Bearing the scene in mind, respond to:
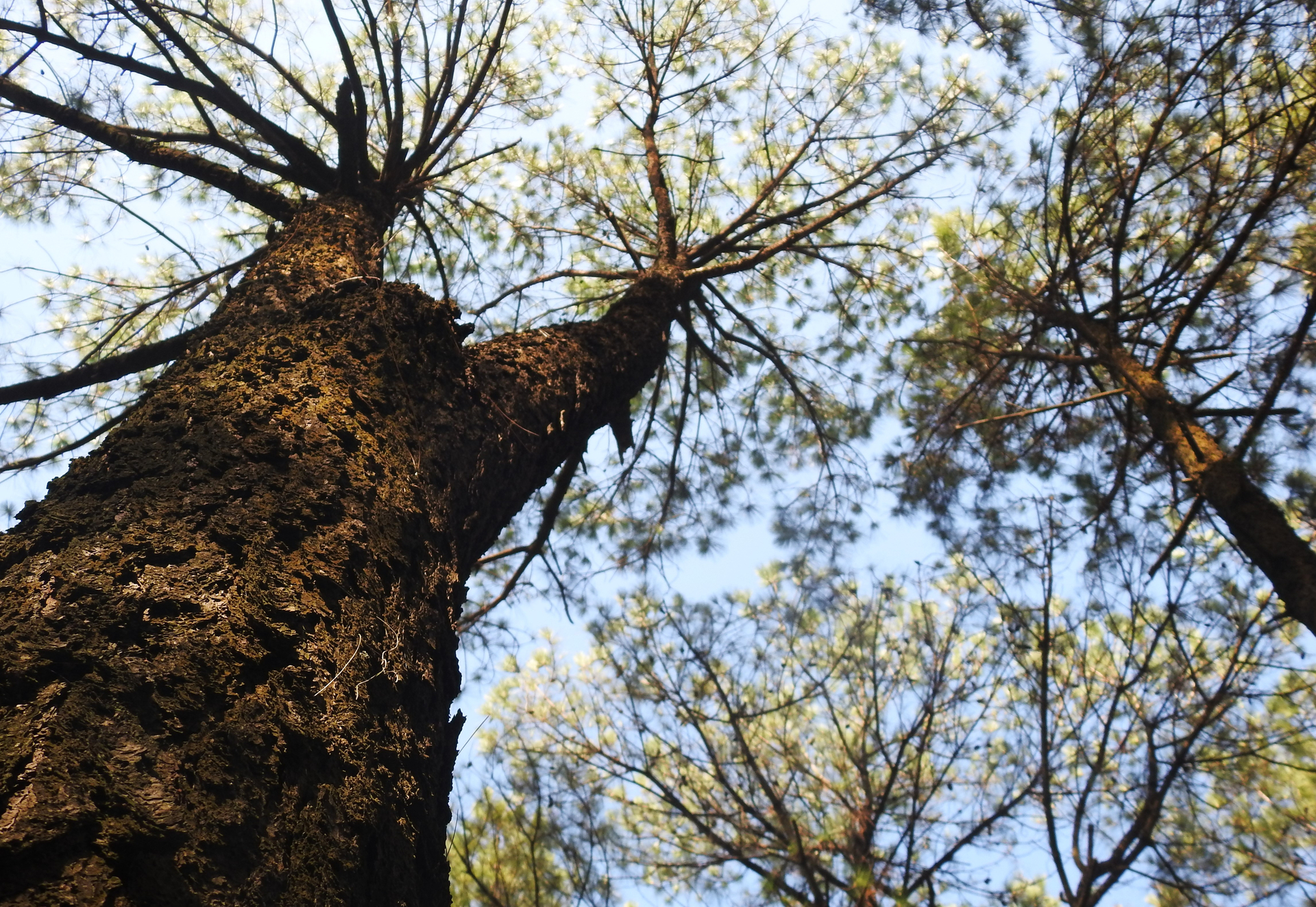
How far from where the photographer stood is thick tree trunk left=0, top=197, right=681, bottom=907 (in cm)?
81

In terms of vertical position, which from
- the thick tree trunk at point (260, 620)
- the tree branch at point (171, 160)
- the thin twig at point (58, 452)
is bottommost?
the thick tree trunk at point (260, 620)

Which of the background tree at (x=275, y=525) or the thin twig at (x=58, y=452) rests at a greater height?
the thin twig at (x=58, y=452)

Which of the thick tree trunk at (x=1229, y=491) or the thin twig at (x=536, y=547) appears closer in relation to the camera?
the thick tree trunk at (x=1229, y=491)

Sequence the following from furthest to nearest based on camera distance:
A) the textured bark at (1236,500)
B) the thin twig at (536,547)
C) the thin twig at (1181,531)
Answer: the thin twig at (536,547)
the thin twig at (1181,531)
the textured bark at (1236,500)

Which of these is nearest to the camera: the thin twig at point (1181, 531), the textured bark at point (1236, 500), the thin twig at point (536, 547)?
the textured bark at point (1236, 500)

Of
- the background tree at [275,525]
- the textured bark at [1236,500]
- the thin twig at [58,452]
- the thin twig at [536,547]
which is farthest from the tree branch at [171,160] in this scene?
the textured bark at [1236,500]

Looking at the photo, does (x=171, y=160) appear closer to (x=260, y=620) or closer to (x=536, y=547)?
(x=536, y=547)

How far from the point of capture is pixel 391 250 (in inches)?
170

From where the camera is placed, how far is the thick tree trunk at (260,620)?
31.7 inches

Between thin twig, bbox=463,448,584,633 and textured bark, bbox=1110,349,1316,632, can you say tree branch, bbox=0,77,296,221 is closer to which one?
thin twig, bbox=463,448,584,633

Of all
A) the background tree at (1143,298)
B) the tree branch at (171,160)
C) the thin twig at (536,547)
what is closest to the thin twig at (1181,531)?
the background tree at (1143,298)

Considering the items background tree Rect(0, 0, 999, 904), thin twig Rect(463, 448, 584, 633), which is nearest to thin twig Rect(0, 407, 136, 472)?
background tree Rect(0, 0, 999, 904)

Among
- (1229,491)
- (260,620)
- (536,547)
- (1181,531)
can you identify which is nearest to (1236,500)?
(1229,491)

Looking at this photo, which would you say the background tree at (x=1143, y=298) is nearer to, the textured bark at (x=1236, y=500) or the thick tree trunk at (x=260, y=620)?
the textured bark at (x=1236, y=500)
